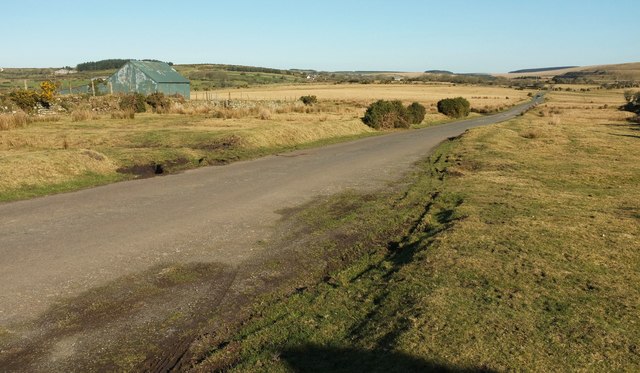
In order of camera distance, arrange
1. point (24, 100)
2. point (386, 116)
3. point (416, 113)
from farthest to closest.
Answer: point (416, 113)
point (386, 116)
point (24, 100)

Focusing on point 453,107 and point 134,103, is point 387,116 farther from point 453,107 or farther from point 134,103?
point 134,103

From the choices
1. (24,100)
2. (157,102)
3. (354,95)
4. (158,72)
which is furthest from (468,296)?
(354,95)

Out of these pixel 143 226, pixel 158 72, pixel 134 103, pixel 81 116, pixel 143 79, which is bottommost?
pixel 143 226

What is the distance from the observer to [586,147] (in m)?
20.0

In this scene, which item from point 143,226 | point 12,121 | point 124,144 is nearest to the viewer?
point 143,226

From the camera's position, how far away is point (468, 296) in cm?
522

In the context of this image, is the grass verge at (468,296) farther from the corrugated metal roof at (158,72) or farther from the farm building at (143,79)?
the corrugated metal roof at (158,72)

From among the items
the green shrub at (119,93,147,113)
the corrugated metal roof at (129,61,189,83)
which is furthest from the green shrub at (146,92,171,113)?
the corrugated metal roof at (129,61,189,83)

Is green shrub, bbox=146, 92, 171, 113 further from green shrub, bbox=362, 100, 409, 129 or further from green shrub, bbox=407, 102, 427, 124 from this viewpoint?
green shrub, bbox=407, 102, 427, 124

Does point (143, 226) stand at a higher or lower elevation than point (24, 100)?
lower

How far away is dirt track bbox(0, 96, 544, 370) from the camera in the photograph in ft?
20.2

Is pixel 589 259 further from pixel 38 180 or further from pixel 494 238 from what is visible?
pixel 38 180

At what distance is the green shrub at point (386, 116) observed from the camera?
103 ft

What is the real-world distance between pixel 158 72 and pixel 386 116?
40106mm
